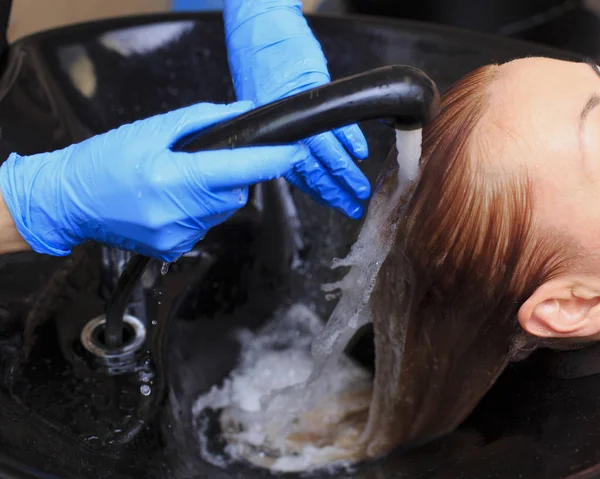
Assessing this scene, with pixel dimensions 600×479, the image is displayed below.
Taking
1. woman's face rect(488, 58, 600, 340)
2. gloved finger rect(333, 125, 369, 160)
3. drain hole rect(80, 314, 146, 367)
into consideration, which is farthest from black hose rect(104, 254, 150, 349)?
woman's face rect(488, 58, 600, 340)

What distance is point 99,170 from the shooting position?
674 millimetres

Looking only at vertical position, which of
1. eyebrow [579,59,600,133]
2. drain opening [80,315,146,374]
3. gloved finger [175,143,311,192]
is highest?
eyebrow [579,59,600,133]

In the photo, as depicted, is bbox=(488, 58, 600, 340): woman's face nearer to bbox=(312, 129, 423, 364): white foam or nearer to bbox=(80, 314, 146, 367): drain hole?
bbox=(312, 129, 423, 364): white foam

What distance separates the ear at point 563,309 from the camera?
0.73 m

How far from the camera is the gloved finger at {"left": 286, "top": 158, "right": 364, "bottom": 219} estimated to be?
759 mm

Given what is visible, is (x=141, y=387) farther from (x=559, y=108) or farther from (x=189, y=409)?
(x=559, y=108)

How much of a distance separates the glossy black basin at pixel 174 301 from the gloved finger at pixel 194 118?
335mm

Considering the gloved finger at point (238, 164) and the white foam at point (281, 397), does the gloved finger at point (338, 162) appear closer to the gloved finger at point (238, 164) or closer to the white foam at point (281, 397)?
the gloved finger at point (238, 164)

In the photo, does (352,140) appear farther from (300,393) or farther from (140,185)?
(300,393)

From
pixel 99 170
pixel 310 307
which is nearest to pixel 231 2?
pixel 99 170

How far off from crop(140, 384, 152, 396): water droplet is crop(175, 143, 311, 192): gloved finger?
0.35 metres

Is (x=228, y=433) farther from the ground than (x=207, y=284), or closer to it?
closer to it

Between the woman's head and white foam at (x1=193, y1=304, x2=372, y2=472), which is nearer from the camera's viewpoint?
the woman's head

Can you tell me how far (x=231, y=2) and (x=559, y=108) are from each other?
1.59 ft
